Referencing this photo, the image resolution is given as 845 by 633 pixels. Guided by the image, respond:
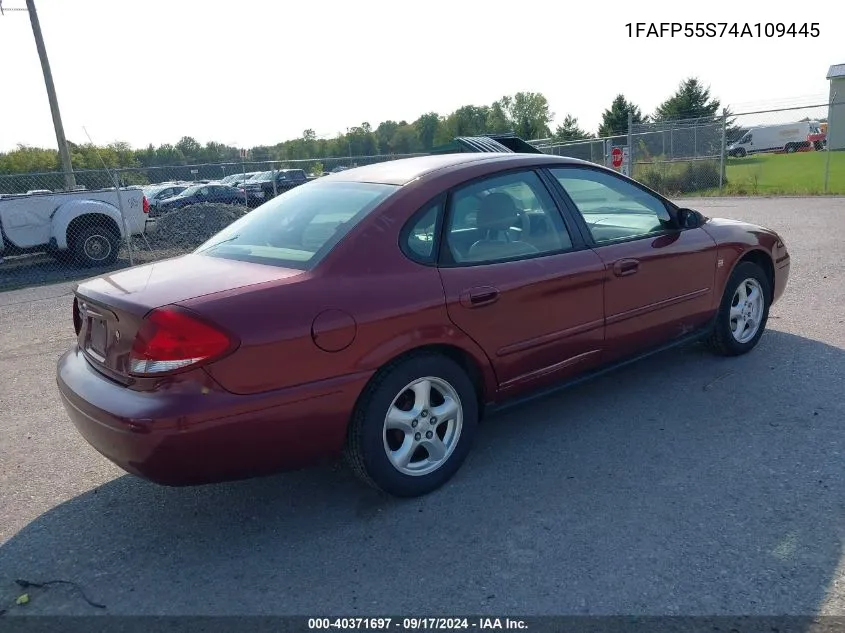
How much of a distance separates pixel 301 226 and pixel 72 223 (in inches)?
411

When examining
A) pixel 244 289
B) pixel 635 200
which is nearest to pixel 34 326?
pixel 244 289

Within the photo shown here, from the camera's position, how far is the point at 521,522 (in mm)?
3096

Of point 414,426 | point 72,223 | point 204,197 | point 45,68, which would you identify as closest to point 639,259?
point 414,426

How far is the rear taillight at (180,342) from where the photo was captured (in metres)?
2.75

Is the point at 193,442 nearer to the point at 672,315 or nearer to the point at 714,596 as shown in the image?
the point at 714,596

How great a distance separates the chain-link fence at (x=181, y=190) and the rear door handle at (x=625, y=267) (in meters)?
8.02

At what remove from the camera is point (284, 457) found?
2.96m

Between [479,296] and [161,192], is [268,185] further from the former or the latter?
[479,296]

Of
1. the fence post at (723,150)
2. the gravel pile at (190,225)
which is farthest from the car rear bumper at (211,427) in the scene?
the fence post at (723,150)

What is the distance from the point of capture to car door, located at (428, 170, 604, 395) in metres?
3.45

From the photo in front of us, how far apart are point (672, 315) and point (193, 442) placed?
10.0ft

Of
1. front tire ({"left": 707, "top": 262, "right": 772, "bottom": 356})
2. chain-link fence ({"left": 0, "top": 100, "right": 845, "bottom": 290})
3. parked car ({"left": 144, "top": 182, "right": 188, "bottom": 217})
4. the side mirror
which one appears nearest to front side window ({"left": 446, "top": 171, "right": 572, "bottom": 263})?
the side mirror

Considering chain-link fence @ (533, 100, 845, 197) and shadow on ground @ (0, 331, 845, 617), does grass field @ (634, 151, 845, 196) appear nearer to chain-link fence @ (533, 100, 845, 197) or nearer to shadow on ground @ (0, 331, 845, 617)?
chain-link fence @ (533, 100, 845, 197)

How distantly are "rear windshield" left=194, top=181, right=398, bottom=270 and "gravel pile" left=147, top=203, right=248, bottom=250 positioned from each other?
40.0 feet
